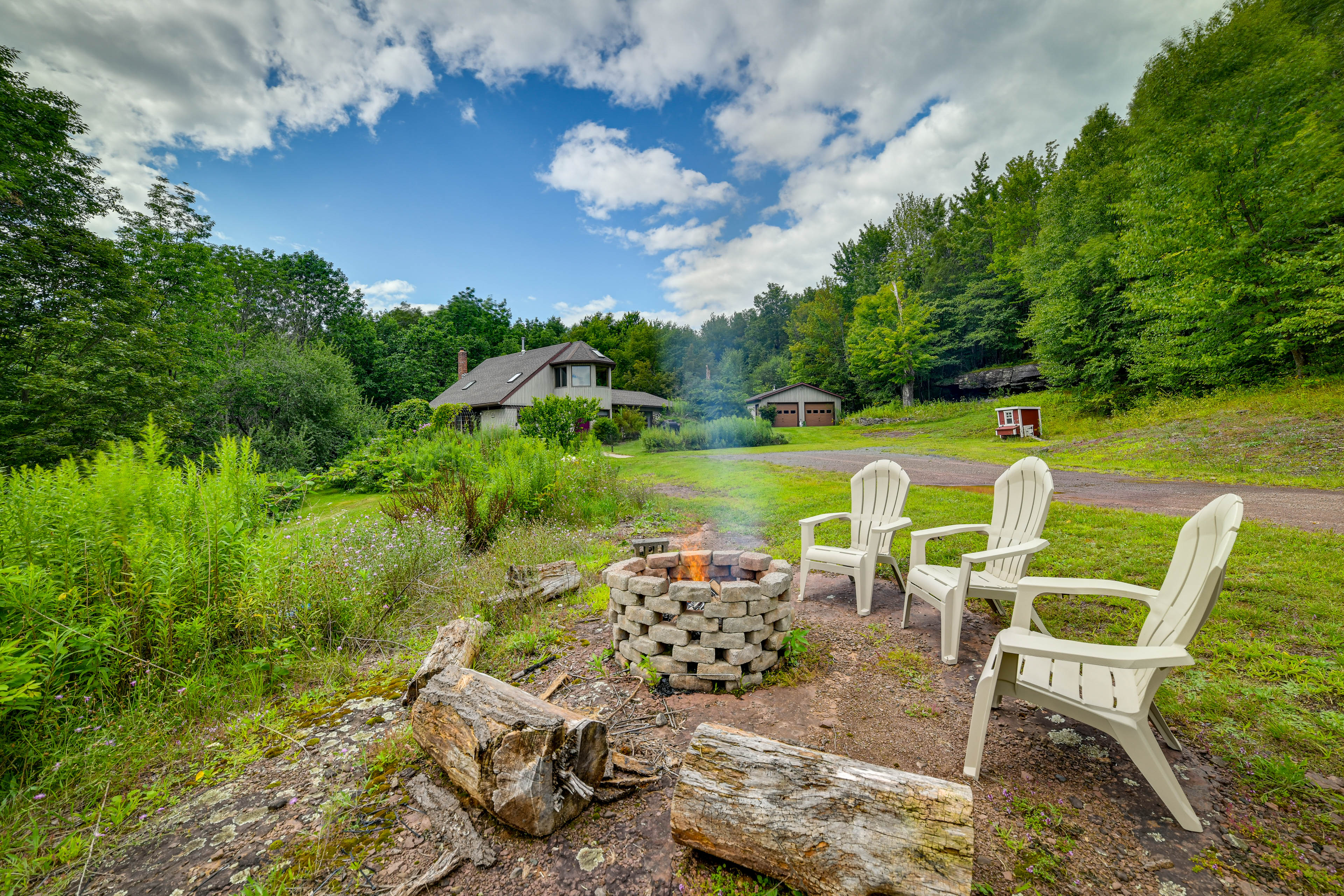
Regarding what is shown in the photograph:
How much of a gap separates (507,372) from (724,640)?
28.4 meters

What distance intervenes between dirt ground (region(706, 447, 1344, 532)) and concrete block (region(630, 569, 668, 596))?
5.99m

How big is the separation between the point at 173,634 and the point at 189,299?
23080 millimetres

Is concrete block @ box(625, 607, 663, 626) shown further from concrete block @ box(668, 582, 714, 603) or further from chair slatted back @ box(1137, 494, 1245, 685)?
chair slatted back @ box(1137, 494, 1245, 685)

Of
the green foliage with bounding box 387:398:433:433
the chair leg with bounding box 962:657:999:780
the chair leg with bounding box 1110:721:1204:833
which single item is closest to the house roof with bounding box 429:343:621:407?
the green foliage with bounding box 387:398:433:433

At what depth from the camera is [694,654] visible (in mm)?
2719

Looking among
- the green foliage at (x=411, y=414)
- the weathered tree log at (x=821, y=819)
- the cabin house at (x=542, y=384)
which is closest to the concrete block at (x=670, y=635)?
the weathered tree log at (x=821, y=819)

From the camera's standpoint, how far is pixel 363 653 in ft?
10.9

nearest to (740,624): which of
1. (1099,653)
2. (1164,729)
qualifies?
(1099,653)

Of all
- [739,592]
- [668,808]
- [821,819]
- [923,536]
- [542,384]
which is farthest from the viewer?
[542,384]

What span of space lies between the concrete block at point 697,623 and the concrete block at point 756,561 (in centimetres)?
57

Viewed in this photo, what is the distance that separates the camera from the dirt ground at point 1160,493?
5.21 metres

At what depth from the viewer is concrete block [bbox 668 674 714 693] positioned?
274 centimetres

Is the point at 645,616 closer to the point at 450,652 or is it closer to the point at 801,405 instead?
the point at 450,652

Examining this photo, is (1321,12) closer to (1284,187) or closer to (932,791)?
(1284,187)
